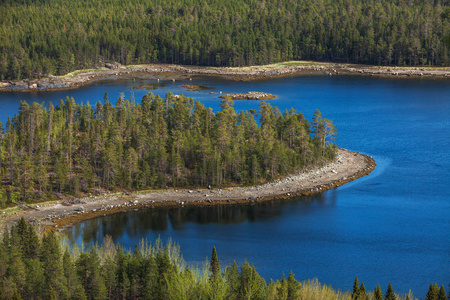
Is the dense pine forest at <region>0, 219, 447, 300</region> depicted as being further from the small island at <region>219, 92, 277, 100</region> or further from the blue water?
the small island at <region>219, 92, 277, 100</region>

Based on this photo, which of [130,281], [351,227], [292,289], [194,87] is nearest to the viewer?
[292,289]

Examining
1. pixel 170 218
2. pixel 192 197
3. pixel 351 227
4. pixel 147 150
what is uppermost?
pixel 147 150

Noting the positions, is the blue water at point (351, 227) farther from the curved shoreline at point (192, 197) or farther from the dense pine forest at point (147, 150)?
the dense pine forest at point (147, 150)

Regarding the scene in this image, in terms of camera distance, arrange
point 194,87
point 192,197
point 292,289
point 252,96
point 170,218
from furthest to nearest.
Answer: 1. point 194,87
2. point 252,96
3. point 192,197
4. point 170,218
5. point 292,289

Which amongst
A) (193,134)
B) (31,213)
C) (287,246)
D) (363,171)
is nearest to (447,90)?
(363,171)

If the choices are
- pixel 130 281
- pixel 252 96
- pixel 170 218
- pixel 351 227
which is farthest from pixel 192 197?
pixel 252 96

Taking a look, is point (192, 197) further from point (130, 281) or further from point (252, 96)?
point (252, 96)

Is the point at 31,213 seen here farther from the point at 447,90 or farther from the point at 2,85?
the point at 447,90
